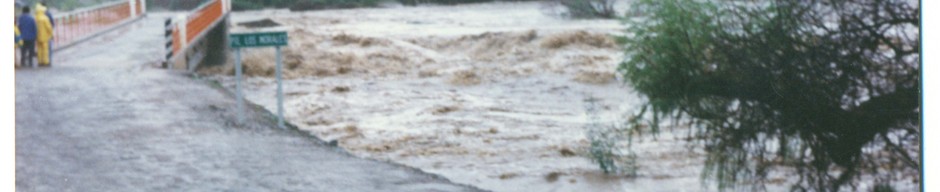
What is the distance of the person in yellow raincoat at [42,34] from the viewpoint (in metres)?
9.01

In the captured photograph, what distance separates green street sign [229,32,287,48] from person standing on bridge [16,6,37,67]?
55.0 inches

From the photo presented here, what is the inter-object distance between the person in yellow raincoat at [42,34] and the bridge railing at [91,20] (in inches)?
4.5

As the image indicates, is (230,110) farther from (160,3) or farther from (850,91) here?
(850,91)

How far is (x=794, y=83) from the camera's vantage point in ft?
28.8

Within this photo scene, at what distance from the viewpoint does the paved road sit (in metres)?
8.70

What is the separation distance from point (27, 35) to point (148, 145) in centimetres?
110

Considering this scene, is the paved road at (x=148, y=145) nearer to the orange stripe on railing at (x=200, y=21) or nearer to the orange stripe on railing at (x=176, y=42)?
the orange stripe on railing at (x=200, y=21)

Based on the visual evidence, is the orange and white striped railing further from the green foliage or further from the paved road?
the green foliage

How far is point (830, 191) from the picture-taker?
889 centimetres

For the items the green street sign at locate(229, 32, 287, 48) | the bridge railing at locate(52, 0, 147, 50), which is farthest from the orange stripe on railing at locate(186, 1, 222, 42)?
the green street sign at locate(229, 32, 287, 48)

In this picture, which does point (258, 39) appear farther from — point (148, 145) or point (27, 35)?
point (27, 35)

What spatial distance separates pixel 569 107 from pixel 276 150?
4820 millimetres

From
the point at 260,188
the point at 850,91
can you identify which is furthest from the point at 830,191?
the point at 260,188

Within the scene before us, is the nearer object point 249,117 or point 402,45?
point 249,117
